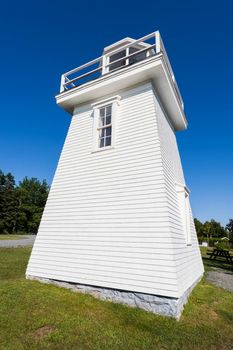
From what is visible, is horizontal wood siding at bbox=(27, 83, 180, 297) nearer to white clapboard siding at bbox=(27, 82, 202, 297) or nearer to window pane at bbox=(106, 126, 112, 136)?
white clapboard siding at bbox=(27, 82, 202, 297)

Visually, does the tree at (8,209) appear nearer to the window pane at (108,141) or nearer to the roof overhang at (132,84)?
the roof overhang at (132,84)

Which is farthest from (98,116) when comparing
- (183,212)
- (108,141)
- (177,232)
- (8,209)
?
A: (8,209)

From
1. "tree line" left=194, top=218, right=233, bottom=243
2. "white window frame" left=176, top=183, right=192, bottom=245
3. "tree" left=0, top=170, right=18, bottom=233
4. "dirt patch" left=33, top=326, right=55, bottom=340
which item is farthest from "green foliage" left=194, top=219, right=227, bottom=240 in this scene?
"dirt patch" left=33, top=326, right=55, bottom=340

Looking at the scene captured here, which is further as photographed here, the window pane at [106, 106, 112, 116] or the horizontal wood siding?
the window pane at [106, 106, 112, 116]

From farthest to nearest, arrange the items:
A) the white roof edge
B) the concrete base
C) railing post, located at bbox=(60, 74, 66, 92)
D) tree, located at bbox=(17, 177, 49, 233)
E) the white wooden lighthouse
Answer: tree, located at bbox=(17, 177, 49, 233), the white roof edge, railing post, located at bbox=(60, 74, 66, 92), the white wooden lighthouse, the concrete base

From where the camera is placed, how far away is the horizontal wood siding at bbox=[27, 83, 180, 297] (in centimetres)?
548

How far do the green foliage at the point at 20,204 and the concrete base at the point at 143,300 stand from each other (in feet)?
157

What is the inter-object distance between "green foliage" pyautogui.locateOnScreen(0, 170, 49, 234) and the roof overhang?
1826 inches

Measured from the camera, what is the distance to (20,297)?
5.47m

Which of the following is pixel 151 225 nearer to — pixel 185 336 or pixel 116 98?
pixel 185 336

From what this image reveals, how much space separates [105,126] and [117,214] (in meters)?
3.10

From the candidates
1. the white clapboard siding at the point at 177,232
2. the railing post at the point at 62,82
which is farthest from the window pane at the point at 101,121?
the railing post at the point at 62,82

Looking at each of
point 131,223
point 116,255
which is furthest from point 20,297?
point 131,223

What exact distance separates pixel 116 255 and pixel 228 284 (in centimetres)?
577
